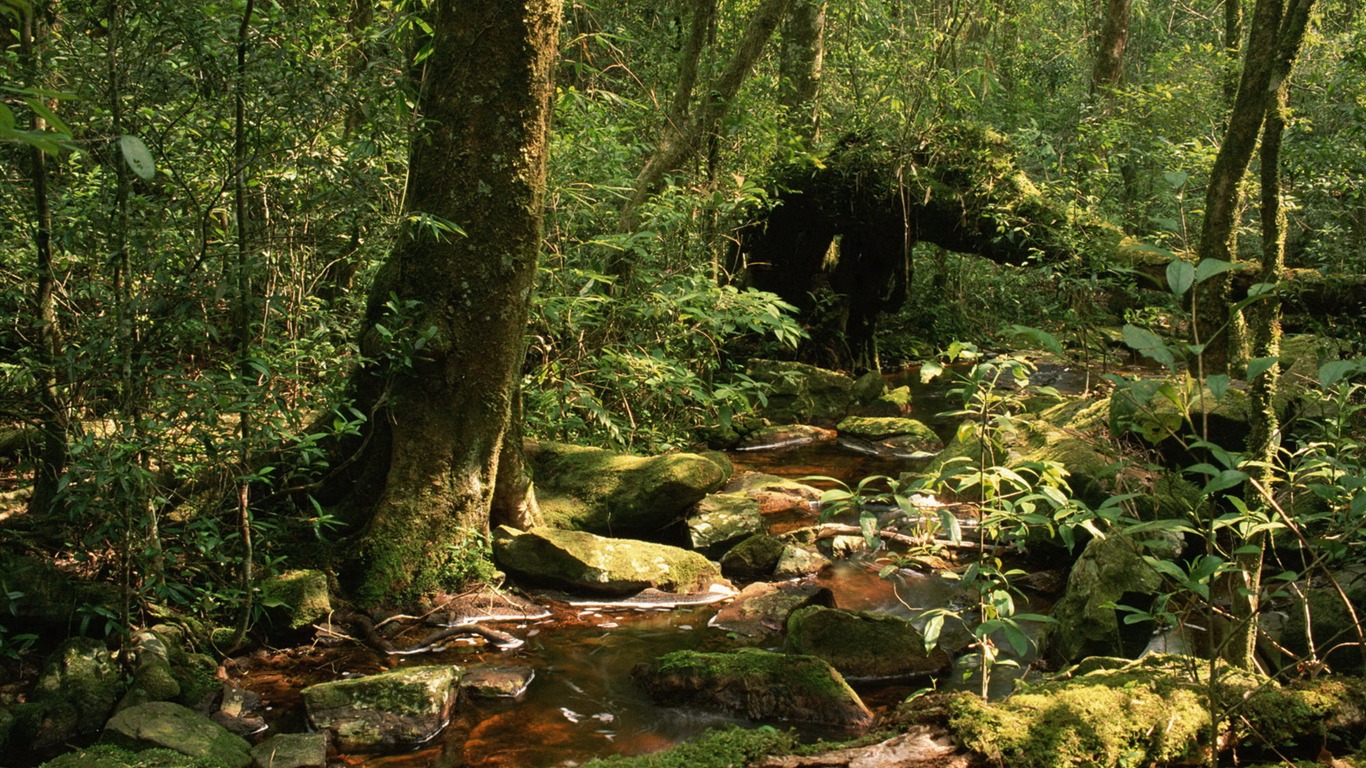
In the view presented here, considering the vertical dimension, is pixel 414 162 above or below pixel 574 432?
above

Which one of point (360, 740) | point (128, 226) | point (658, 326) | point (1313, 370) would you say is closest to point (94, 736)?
point (360, 740)

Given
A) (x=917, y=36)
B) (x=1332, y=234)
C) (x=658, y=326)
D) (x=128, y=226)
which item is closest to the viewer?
(x=128, y=226)

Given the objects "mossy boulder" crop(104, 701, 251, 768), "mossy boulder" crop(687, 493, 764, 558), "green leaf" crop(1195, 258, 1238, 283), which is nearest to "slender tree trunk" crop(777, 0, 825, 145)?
"mossy boulder" crop(687, 493, 764, 558)

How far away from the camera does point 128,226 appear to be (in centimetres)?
380

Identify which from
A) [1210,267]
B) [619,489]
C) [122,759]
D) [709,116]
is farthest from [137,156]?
[709,116]

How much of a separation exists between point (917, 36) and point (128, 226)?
1244 centimetres

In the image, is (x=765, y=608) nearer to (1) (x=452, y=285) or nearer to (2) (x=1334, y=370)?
(1) (x=452, y=285)

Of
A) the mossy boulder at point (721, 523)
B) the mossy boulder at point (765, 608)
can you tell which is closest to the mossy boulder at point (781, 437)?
the mossy boulder at point (721, 523)

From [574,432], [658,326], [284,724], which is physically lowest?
[284,724]

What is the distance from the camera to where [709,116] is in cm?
977

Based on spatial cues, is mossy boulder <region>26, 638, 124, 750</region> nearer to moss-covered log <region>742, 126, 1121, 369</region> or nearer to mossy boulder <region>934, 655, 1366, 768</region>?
mossy boulder <region>934, 655, 1366, 768</region>

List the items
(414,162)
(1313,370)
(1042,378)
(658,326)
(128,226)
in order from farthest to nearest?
(1042,378) < (658,326) < (1313,370) < (414,162) < (128,226)

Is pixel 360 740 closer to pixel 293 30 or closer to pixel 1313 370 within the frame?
pixel 293 30

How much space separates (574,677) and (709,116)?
22.3 ft
